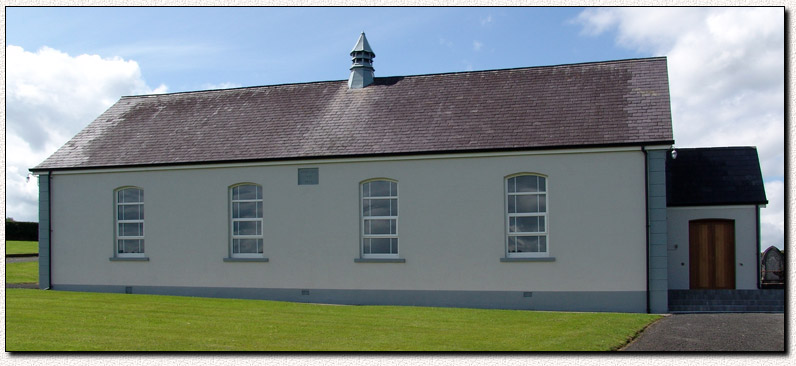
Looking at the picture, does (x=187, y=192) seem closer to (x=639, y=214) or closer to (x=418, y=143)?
(x=418, y=143)

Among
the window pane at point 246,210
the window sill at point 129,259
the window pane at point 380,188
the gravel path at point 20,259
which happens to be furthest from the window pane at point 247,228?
the gravel path at point 20,259

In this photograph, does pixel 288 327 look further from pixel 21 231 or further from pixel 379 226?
pixel 21 231

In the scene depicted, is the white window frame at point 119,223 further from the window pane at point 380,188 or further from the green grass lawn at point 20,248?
the green grass lawn at point 20,248

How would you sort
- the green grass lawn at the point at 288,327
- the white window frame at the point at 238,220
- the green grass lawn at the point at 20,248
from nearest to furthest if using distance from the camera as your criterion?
the green grass lawn at the point at 288,327 < the white window frame at the point at 238,220 < the green grass lawn at the point at 20,248

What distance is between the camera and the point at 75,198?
22578 mm

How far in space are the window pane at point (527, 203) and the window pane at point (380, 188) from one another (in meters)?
3.40

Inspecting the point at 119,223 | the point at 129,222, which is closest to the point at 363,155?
the point at 129,222

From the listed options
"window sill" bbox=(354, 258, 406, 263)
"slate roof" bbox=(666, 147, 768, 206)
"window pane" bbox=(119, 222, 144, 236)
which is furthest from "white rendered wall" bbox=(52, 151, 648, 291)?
"slate roof" bbox=(666, 147, 768, 206)

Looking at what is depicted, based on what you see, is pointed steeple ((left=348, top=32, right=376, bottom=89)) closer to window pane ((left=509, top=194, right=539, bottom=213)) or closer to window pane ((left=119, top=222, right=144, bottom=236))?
window pane ((left=509, top=194, right=539, bottom=213))

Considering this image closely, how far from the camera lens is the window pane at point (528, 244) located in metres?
18.8

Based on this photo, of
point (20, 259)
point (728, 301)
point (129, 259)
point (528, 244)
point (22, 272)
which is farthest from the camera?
point (20, 259)

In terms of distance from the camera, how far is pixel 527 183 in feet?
61.6

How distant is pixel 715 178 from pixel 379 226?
9380 mm

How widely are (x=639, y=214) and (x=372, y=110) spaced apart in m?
8.05
